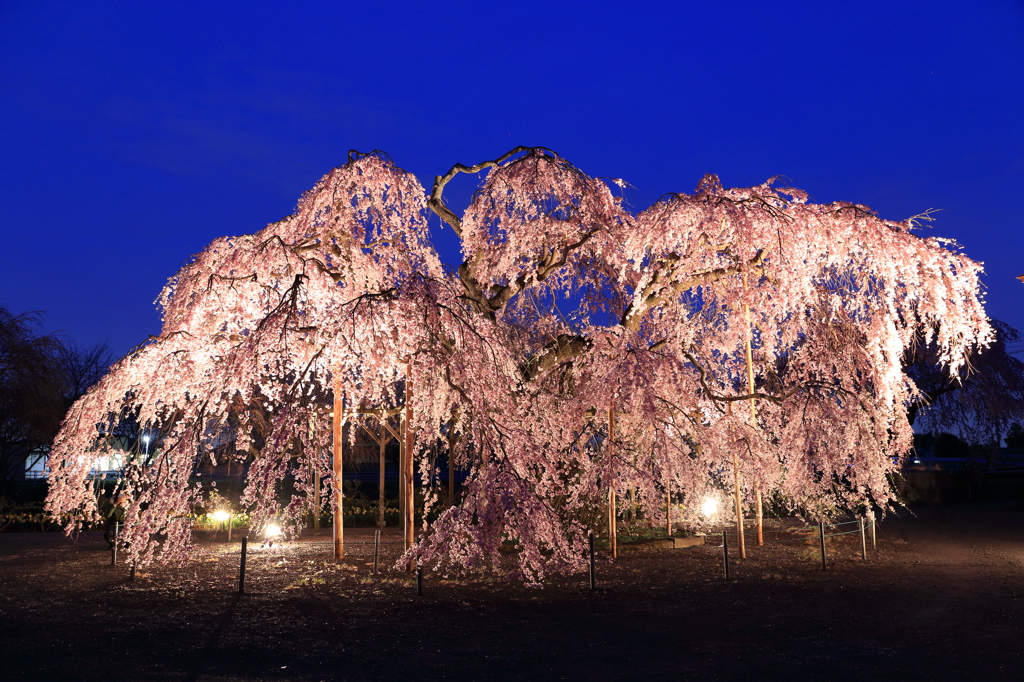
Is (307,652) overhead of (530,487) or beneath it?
beneath

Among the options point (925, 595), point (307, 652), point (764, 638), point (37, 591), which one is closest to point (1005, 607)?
point (925, 595)

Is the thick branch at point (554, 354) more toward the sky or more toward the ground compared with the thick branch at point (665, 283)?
more toward the ground

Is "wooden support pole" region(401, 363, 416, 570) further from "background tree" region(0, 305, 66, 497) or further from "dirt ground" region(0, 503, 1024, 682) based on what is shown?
"background tree" region(0, 305, 66, 497)

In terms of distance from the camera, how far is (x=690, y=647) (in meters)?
8.46

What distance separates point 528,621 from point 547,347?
6.32 meters

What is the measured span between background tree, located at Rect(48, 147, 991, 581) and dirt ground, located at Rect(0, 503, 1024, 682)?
1044 mm

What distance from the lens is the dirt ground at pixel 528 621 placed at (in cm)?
763

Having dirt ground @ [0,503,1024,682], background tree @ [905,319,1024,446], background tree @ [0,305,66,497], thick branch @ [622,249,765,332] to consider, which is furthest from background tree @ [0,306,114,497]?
background tree @ [905,319,1024,446]

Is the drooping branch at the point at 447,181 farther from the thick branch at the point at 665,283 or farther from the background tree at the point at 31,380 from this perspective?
the background tree at the point at 31,380

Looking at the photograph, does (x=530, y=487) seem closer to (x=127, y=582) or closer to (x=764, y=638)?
(x=764, y=638)

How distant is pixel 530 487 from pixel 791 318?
7.99 metres

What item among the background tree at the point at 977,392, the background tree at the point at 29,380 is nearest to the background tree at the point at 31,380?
the background tree at the point at 29,380

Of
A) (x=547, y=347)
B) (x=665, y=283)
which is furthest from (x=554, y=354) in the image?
(x=665, y=283)

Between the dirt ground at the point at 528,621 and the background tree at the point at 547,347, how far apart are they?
104cm
